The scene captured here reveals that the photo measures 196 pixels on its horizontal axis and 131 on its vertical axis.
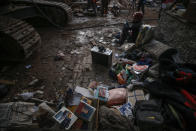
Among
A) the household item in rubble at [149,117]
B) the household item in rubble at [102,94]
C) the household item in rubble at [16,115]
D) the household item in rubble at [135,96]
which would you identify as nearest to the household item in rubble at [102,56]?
the household item in rubble at [102,94]

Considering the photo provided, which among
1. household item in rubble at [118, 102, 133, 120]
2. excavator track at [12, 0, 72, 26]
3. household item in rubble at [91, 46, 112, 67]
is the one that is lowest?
household item in rubble at [118, 102, 133, 120]

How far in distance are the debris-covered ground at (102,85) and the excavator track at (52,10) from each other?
1347 millimetres

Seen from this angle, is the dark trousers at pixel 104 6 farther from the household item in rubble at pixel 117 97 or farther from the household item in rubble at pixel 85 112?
the household item in rubble at pixel 85 112

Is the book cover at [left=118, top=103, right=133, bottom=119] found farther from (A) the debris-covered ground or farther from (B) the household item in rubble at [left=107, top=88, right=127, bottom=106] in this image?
(B) the household item in rubble at [left=107, top=88, right=127, bottom=106]

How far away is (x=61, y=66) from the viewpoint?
185 inches

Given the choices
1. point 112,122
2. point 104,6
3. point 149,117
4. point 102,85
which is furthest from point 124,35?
point 104,6

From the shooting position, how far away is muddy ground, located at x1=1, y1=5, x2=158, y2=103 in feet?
12.8

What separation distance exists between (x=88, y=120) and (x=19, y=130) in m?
1.52

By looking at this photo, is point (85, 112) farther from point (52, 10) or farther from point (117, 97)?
point (52, 10)

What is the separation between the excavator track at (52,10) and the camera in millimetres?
6678

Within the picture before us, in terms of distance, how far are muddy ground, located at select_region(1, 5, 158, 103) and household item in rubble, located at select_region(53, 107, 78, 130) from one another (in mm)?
1056

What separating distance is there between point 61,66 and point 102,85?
1.88 meters

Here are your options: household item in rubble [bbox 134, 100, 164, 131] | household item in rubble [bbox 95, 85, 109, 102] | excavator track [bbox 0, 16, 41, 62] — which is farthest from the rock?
excavator track [bbox 0, 16, 41, 62]

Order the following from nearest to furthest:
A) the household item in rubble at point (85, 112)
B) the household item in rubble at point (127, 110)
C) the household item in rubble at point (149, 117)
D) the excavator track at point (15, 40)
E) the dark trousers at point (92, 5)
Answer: the household item in rubble at point (149, 117), the household item in rubble at point (85, 112), the household item in rubble at point (127, 110), the excavator track at point (15, 40), the dark trousers at point (92, 5)
